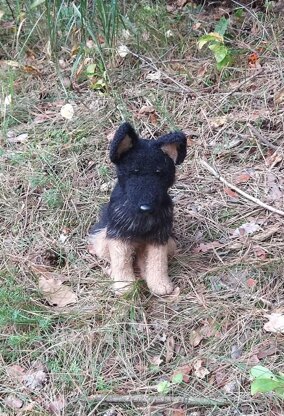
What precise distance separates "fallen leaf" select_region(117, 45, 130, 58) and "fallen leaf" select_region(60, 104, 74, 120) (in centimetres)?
51

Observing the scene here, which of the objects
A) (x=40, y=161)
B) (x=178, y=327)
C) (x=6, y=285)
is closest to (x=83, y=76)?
(x=40, y=161)

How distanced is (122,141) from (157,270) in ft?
1.80

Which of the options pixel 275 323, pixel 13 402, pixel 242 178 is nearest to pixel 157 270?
pixel 275 323

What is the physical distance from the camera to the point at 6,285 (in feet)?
8.36

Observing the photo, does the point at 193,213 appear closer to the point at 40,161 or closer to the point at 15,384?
the point at 40,161

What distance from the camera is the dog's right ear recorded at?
86.9 inches

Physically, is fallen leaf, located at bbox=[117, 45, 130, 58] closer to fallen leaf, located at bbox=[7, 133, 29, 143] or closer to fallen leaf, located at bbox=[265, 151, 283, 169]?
fallen leaf, located at bbox=[7, 133, 29, 143]

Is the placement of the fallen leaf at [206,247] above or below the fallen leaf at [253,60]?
below

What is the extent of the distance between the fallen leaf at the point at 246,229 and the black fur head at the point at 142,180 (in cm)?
52

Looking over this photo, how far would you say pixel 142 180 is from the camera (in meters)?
2.24

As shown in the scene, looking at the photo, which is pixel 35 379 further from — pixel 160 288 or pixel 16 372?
pixel 160 288

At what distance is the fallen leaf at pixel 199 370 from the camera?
2.18 m

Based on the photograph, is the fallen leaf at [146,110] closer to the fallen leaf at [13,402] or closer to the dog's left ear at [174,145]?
the dog's left ear at [174,145]

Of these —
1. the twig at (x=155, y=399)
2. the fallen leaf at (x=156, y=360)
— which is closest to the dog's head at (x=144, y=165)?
the fallen leaf at (x=156, y=360)
